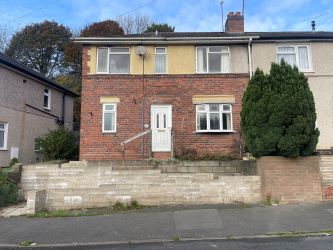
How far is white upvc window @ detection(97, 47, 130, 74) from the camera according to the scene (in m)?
18.3

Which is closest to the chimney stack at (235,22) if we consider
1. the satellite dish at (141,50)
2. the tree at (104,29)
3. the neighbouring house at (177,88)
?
the neighbouring house at (177,88)

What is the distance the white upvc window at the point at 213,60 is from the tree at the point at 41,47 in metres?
26.3

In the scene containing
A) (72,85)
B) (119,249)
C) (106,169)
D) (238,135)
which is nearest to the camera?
(119,249)

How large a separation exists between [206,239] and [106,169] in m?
5.73

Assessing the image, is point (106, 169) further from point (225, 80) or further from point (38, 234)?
point (225, 80)

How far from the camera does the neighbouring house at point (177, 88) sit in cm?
1772

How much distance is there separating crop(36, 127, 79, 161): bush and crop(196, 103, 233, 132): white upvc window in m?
5.82

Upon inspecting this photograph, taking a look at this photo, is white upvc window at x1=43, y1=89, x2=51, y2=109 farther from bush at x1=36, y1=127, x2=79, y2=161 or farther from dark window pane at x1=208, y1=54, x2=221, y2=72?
dark window pane at x1=208, y1=54, x2=221, y2=72

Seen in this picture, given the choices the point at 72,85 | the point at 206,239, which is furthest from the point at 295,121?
the point at 72,85

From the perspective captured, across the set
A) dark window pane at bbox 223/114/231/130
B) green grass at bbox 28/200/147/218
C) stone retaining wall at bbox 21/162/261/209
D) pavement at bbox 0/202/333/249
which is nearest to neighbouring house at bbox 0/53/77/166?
stone retaining wall at bbox 21/162/261/209

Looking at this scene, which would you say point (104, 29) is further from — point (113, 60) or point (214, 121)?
point (214, 121)

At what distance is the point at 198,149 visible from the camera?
58.0 feet

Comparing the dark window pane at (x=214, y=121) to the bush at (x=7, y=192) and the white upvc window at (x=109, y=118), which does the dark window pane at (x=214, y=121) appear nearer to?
the white upvc window at (x=109, y=118)

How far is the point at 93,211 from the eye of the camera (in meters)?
11.8
